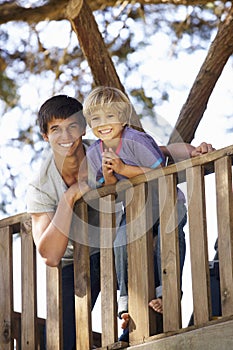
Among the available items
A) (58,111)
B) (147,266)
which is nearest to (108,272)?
(147,266)

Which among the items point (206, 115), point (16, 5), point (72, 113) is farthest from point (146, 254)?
point (16, 5)

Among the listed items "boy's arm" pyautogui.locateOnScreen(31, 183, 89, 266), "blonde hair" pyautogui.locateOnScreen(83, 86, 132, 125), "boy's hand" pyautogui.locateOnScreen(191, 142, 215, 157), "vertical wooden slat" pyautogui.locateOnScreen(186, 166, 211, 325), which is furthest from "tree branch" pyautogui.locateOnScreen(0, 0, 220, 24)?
"vertical wooden slat" pyautogui.locateOnScreen(186, 166, 211, 325)

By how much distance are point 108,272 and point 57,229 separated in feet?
1.11

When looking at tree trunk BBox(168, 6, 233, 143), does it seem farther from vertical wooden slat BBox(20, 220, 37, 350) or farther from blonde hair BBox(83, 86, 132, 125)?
blonde hair BBox(83, 86, 132, 125)

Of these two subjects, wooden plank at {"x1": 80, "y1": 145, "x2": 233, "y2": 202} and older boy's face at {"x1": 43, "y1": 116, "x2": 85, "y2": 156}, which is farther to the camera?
older boy's face at {"x1": 43, "y1": 116, "x2": 85, "y2": 156}

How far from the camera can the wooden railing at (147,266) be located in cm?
638

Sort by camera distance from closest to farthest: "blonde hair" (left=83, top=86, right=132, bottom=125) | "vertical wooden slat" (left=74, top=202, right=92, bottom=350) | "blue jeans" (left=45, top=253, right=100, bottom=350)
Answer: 1. "blonde hair" (left=83, top=86, right=132, bottom=125)
2. "vertical wooden slat" (left=74, top=202, right=92, bottom=350)
3. "blue jeans" (left=45, top=253, right=100, bottom=350)

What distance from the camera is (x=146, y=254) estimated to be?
21.9 ft

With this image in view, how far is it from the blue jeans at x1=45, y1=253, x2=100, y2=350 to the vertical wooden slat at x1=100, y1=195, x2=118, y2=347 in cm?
27

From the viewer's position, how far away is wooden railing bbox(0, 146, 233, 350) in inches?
251

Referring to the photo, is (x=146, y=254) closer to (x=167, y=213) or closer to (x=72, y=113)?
(x=167, y=213)

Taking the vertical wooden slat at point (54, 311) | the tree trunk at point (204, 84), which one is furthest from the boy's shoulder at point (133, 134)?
the tree trunk at point (204, 84)

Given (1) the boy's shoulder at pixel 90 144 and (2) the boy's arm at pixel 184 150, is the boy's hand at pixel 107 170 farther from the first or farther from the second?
(2) the boy's arm at pixel 184 150

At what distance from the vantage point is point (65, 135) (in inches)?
273
